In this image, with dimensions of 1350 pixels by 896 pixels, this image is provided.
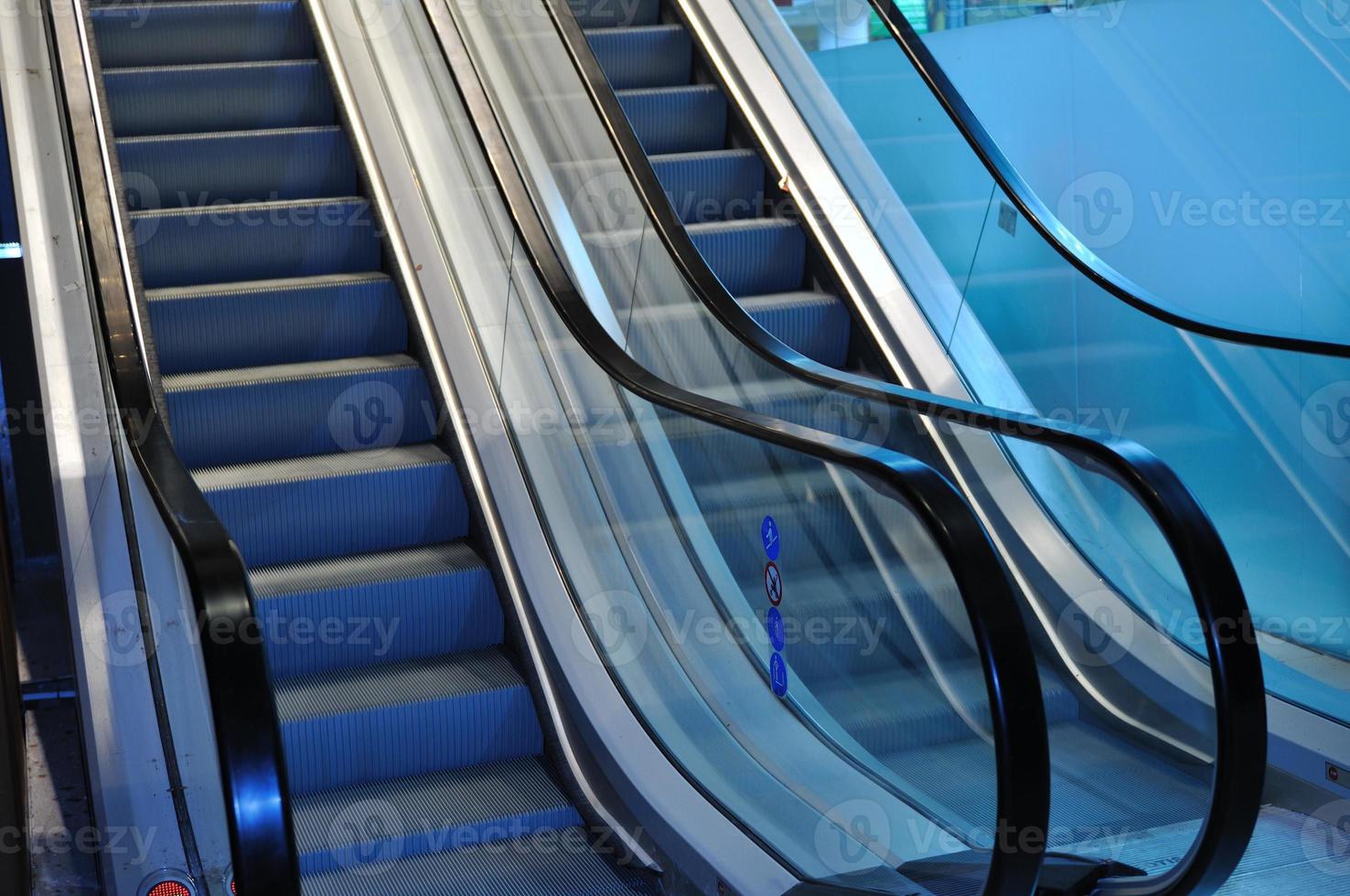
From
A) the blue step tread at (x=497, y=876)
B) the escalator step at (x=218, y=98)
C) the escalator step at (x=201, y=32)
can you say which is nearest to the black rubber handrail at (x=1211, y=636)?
the blue step tread at (x=497, y=876)

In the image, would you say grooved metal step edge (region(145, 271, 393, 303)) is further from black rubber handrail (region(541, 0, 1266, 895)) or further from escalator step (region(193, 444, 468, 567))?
black rubber handrail (region(541, 0, 1266, 895))

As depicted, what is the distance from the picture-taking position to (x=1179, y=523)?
→ 231 cm

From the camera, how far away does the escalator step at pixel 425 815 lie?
3.11 meters

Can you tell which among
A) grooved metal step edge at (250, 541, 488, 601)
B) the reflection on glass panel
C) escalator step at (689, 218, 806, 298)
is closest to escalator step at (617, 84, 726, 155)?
the reflection on glass panel

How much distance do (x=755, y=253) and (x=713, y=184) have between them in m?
0.43

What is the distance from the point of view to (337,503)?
3.81 metres

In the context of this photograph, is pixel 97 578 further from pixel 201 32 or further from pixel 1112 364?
pixel 201 32

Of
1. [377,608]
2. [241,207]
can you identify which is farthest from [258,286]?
[377,608]

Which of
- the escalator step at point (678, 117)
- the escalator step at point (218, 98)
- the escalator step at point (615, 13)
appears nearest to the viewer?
the escalator step at point (218, 98)

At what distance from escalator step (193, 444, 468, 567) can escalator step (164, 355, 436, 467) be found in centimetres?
7

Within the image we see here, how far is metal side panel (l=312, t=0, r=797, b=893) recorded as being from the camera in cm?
295

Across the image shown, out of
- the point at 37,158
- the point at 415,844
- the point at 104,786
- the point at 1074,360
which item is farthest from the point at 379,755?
the point at 1074,360

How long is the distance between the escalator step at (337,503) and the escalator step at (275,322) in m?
0.47

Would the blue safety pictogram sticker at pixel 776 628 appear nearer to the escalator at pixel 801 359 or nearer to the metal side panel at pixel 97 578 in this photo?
the escalator at pixel 801 359
